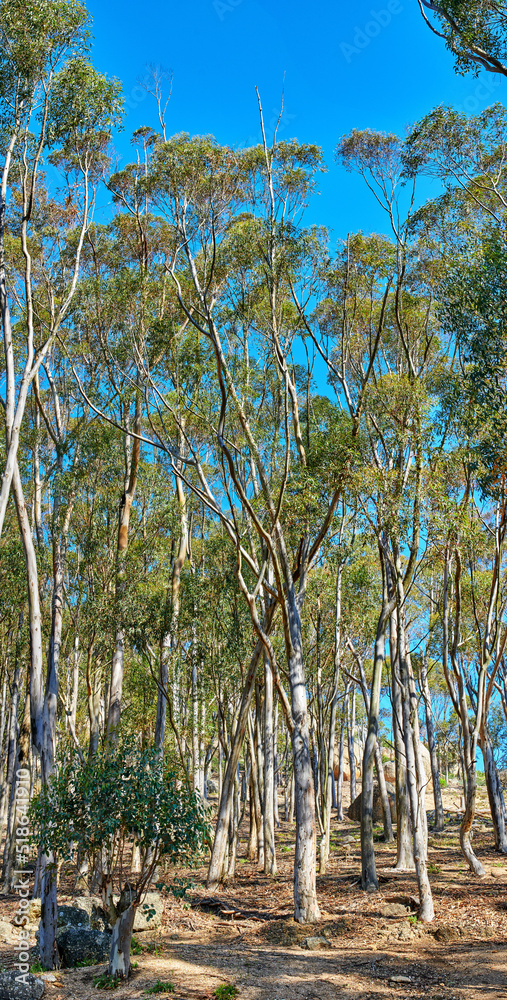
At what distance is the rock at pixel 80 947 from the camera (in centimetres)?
1024

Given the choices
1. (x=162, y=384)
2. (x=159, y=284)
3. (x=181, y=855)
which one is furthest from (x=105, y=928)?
(x=159, y=284)

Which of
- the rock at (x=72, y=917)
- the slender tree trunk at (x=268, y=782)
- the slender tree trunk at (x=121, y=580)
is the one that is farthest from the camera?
the slender tree trunk at (x=268, y=782)

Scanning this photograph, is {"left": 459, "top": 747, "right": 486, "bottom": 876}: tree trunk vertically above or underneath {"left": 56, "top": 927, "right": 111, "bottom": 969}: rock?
above

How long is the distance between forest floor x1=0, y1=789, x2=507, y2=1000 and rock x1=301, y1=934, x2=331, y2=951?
0.07 ft

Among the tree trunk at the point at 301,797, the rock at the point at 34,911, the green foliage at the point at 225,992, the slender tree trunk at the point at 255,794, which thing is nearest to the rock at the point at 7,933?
the rock at the point at 34,911

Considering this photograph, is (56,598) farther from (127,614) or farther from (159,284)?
(159,284)

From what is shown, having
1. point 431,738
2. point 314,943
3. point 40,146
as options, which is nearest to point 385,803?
point 431,738

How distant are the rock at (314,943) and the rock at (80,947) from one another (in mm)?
3182

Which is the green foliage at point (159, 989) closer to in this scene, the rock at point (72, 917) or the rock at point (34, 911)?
the rock at point (72, 917)

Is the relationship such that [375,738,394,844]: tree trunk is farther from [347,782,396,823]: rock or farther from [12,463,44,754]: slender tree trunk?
[12,463,44,754]: slender tree trunk

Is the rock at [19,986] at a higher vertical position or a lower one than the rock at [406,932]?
higher

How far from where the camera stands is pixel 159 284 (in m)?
18.1

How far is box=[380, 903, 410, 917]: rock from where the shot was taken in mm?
12383

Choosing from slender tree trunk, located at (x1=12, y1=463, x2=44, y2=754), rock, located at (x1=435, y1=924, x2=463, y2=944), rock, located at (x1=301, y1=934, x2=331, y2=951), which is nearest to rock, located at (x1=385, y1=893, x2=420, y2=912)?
rock, located at (x1=435, y1=924, x2=463, y2=944)
